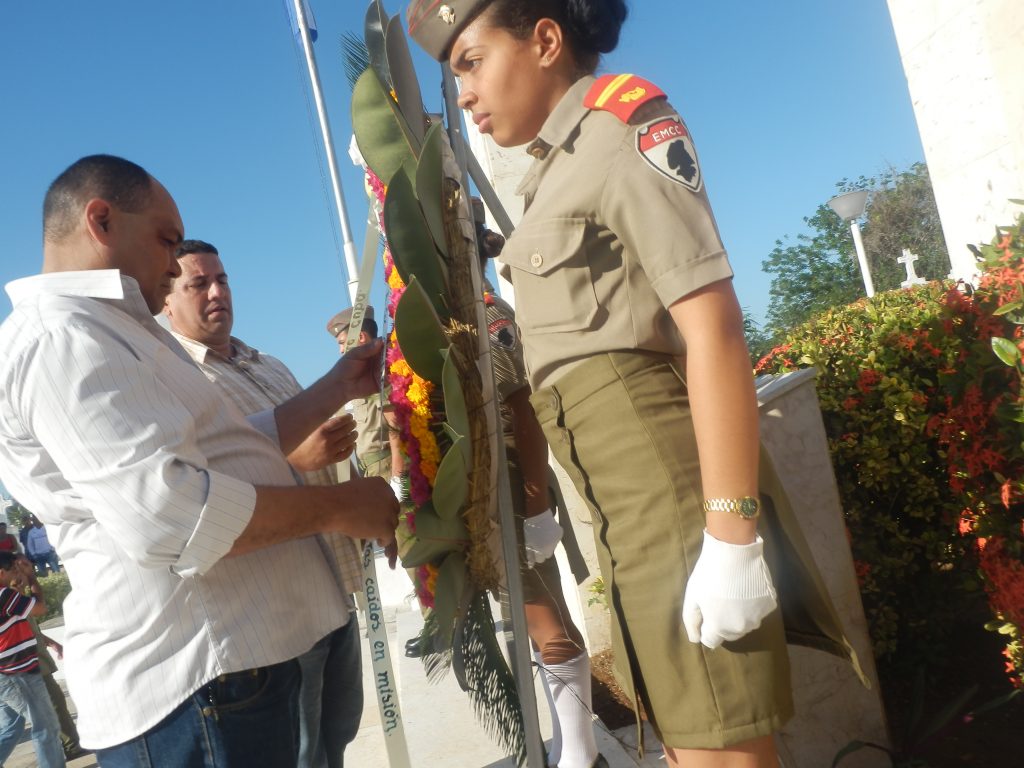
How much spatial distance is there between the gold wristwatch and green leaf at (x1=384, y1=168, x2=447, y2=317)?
65cm

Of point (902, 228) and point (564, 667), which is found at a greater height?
point (902, 228)

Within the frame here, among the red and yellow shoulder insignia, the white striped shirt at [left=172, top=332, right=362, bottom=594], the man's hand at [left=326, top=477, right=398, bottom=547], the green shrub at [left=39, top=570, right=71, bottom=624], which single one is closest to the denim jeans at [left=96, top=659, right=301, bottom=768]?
the man's hand at [left=326, top=477, right=398, bottom=547]

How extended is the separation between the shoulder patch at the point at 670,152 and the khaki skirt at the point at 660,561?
1.03ft

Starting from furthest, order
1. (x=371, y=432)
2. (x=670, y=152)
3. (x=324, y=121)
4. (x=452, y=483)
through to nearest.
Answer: (x=324, y=121) < (x=371, y=432) < (x=452, y=483) < (x=670, y=152)

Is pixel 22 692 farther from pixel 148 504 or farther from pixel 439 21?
pixel 439 21

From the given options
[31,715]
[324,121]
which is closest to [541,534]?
[31,715]

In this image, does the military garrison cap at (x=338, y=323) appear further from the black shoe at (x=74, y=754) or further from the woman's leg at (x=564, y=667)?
the black shoe at (x=74, y=754)

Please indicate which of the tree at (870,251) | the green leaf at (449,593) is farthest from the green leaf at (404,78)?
the tree at (870,251)

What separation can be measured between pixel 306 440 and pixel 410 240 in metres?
0.94

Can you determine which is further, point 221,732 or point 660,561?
point 221,732

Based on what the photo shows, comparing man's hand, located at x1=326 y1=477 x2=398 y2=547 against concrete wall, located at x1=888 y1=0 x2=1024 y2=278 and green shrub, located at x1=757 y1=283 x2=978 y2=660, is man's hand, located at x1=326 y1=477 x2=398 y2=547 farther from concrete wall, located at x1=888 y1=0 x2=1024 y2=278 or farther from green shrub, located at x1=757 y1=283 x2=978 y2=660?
concrete wall, located at x1=888 y1=0 x2=1024 y2=278

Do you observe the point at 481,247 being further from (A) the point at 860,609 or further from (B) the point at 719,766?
(A) the point at 860,609

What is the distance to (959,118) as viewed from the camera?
165 inches

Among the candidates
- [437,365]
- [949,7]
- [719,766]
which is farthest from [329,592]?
[949,7]
